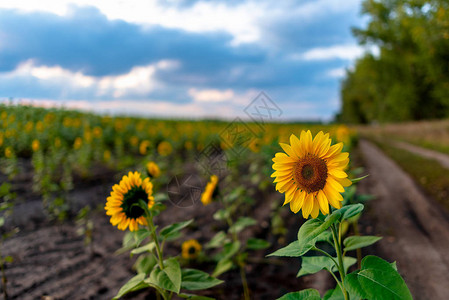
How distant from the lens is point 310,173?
4.48 ft

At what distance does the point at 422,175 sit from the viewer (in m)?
7.96

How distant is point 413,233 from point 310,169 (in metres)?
3.84

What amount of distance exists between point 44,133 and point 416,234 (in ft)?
21.9

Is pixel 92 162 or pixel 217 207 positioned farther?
pixel 92 162

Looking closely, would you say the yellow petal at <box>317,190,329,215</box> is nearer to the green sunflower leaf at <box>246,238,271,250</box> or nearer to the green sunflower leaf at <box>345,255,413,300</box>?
the green sunflower leaf at <box>345,255,413,300</box>

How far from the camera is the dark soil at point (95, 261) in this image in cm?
287

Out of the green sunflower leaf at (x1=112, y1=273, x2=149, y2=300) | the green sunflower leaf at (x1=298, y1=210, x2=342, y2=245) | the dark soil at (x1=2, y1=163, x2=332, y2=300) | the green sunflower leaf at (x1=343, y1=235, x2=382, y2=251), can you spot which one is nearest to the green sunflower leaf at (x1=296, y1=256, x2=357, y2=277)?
the green sunflower leaf at (x1=343, y1=235, x2=382, y2=251)

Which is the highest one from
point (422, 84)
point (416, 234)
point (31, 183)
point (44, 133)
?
point (422, 84)

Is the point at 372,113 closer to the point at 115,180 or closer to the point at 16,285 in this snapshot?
the point at 115,180

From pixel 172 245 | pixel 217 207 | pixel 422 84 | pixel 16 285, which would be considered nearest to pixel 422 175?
pixel 217 207

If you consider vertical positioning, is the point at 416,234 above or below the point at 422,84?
below

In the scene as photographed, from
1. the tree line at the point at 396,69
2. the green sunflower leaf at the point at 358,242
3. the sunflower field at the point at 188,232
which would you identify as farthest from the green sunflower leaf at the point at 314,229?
the tree line at the point at 396,69

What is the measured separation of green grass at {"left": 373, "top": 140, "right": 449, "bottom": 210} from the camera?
20.5 ft

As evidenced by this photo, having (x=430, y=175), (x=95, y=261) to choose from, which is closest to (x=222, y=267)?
(x=95, y=261)
